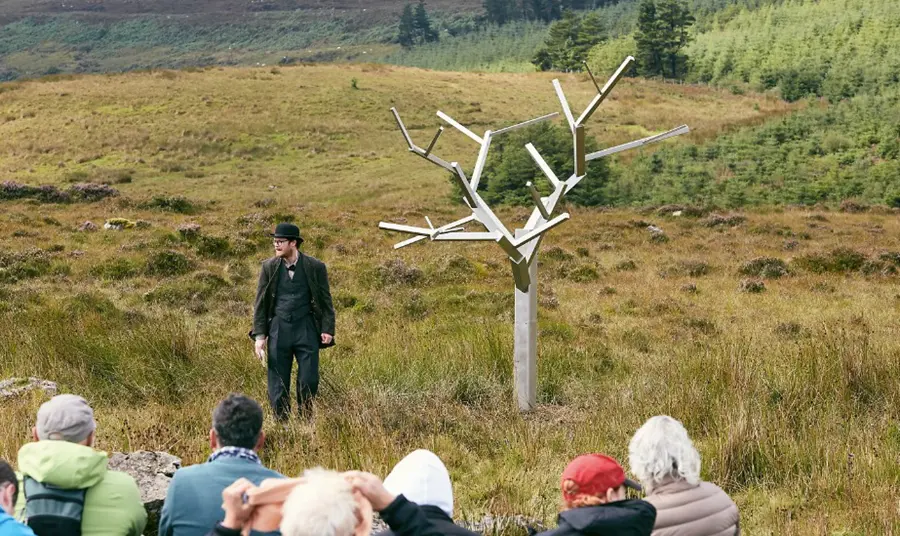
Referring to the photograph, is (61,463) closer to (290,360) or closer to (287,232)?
(287,232)

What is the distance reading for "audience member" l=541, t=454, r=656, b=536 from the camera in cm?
311

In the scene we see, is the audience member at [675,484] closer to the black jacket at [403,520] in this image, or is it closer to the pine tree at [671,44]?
the black jacket at [403,520]

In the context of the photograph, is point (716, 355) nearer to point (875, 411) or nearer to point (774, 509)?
point (875, 411)

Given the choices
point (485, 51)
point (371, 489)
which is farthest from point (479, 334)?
point (485, 51)

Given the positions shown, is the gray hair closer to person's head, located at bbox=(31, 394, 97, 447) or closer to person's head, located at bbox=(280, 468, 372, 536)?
person's head, located at bbox=(31, 394, 97, 447)

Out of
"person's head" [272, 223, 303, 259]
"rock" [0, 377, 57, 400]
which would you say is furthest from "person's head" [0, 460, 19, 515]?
"rock" [0, 377, 57, 400]

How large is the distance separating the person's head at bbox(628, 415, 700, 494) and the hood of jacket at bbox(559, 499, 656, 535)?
0.91ft

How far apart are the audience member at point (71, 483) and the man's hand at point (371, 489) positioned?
112 cm

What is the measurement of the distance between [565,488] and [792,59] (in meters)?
76.4

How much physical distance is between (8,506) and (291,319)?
3.87 m

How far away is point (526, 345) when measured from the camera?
7184 millimetres

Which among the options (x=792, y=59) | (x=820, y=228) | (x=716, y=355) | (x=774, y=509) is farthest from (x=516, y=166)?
(x=792, y=59)

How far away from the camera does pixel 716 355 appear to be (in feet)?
25.3

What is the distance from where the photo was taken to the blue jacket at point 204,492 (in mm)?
3299
